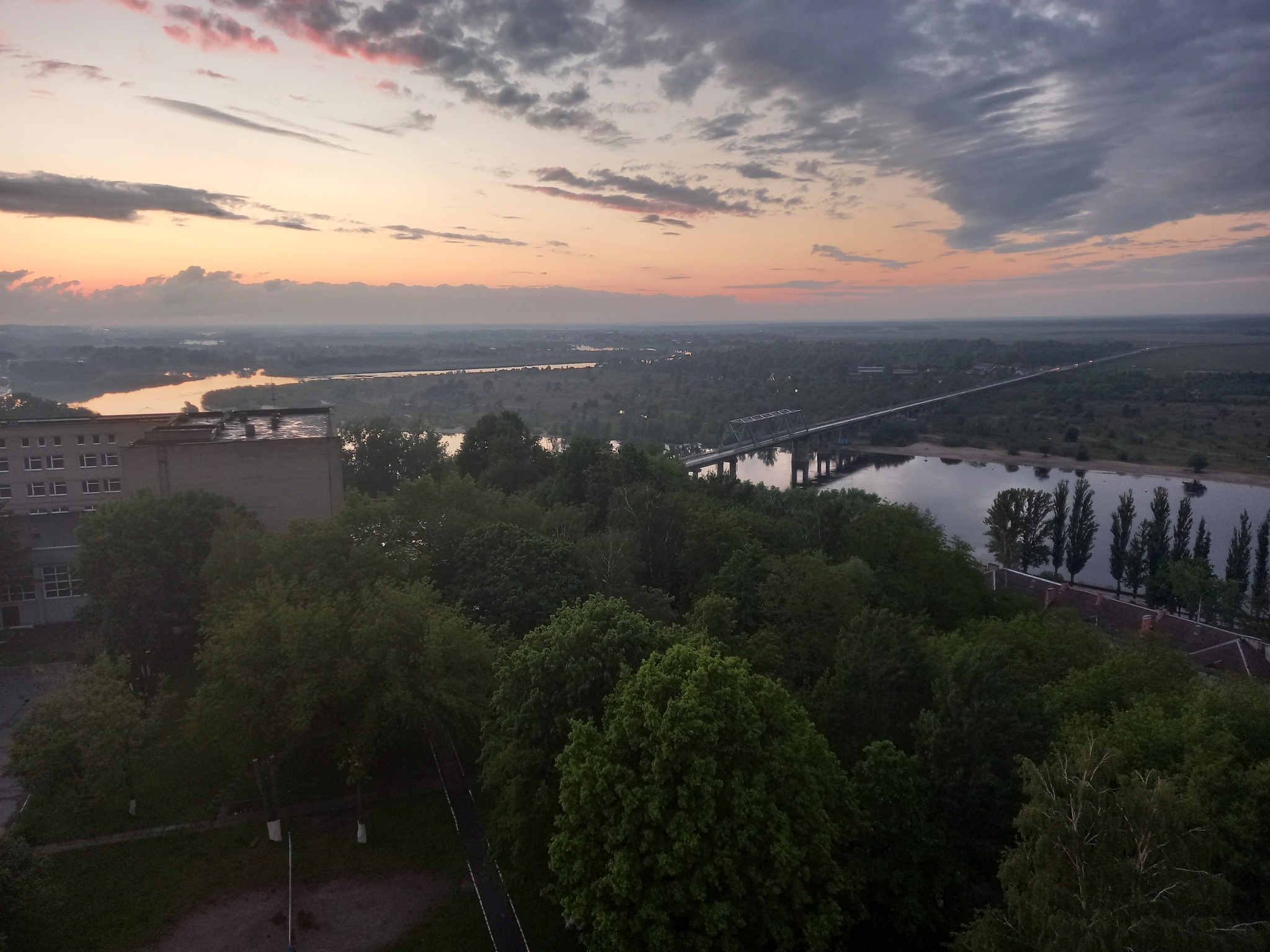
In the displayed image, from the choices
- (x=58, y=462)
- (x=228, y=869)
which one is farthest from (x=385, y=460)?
(x=228, y=869)


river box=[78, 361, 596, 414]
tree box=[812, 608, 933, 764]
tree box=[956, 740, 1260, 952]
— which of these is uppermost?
river box=[78, 361, 596, 414]

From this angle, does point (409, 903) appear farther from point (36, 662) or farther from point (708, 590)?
point (36, 662)

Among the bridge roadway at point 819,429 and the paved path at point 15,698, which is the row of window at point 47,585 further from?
the bridge roadway at point 819,429

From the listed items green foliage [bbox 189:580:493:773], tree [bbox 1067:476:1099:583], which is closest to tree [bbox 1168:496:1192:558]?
tree [bbox 1067:476:1099:583]

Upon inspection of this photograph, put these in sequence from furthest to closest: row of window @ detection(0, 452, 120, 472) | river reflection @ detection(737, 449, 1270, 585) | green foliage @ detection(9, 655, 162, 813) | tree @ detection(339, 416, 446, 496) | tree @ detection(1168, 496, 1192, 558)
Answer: river reflection @ detection(737, 449, 1270, 585)
tree @ detection(339, 416, 446, 496)
tree @ detection(1168, 496, 1192, 558)
row of window @ detection(0, 452, 120, 472)
green foliage @ detection(9, 655, 162, 813)

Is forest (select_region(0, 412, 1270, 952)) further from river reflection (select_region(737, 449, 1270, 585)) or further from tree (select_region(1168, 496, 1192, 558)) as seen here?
river reflection (select_region(737, 449, 1270, 585))

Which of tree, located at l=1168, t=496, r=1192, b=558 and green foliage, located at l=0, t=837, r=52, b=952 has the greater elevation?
green foliage, located at l=0, t=837, r=52, b=952

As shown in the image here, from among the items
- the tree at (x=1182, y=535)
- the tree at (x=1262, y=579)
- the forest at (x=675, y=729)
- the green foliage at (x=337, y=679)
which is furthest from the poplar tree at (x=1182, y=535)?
the green foliage at (x=337, y=679)

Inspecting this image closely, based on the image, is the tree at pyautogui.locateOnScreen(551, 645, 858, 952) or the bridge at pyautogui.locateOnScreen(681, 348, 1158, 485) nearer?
the tree at pyautogui.locateOnScreen(551, 645, 858, 952)
